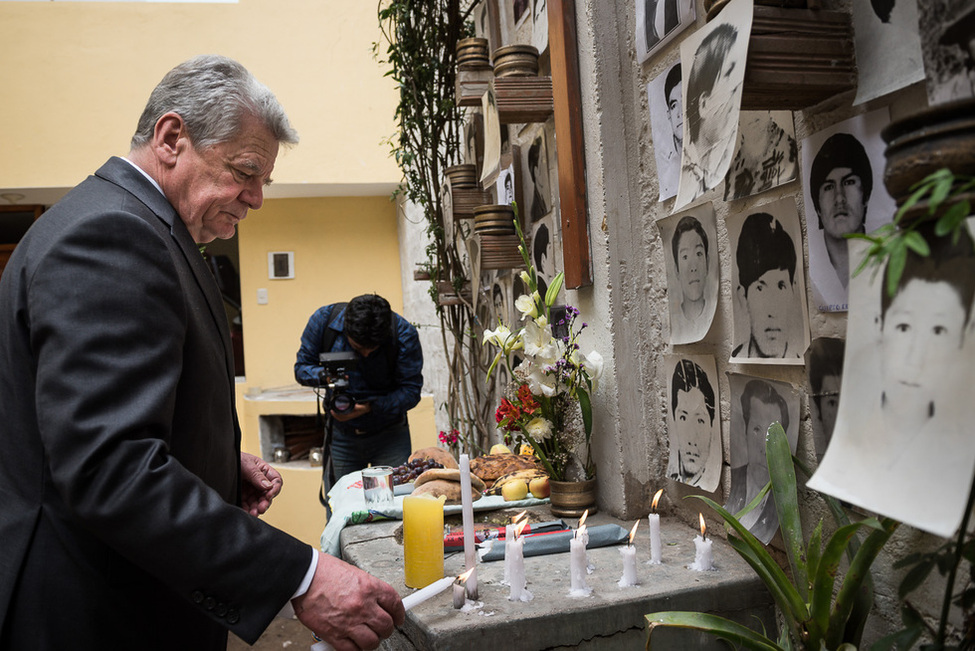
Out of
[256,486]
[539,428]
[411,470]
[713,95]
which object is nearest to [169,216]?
[256,486]

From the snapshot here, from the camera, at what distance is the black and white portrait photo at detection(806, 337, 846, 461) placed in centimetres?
118

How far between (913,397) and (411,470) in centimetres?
184

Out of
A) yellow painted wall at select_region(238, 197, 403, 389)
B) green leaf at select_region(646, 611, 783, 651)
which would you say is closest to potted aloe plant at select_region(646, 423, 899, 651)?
green leaf at select_region(646, 611, 783, 651)

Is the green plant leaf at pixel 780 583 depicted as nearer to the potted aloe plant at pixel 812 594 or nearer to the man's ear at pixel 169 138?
the potted aloe plant at pixel 812 594

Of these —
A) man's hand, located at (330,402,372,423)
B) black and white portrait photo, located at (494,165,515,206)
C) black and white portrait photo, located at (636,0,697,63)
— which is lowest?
man's hand, located at (330,402,372,423)

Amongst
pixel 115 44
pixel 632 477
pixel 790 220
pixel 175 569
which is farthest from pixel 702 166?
pixel 115 44

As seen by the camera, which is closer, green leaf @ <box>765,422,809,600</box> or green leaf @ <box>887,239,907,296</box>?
green leaf @ <box>887,239,907,296</box>

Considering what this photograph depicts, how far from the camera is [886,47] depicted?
1.02m

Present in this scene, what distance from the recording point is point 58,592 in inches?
42.3

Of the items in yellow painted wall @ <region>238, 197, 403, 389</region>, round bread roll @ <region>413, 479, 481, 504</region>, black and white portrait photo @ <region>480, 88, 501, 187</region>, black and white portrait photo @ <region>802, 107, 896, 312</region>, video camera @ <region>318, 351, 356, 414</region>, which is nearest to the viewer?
black and white portrait photo @ <region>802, 107, 896, 312</region>

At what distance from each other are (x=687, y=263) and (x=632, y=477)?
0.53 metres

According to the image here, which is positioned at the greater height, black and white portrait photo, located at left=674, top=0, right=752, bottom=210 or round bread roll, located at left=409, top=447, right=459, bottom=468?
black and white portrait photo, located at left=674, top=0, right=752, bottom=210

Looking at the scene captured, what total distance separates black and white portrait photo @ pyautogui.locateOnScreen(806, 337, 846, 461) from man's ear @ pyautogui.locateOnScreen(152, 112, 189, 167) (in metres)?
1.12

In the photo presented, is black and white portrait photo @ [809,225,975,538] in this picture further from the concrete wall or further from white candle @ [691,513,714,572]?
the concrete wall
